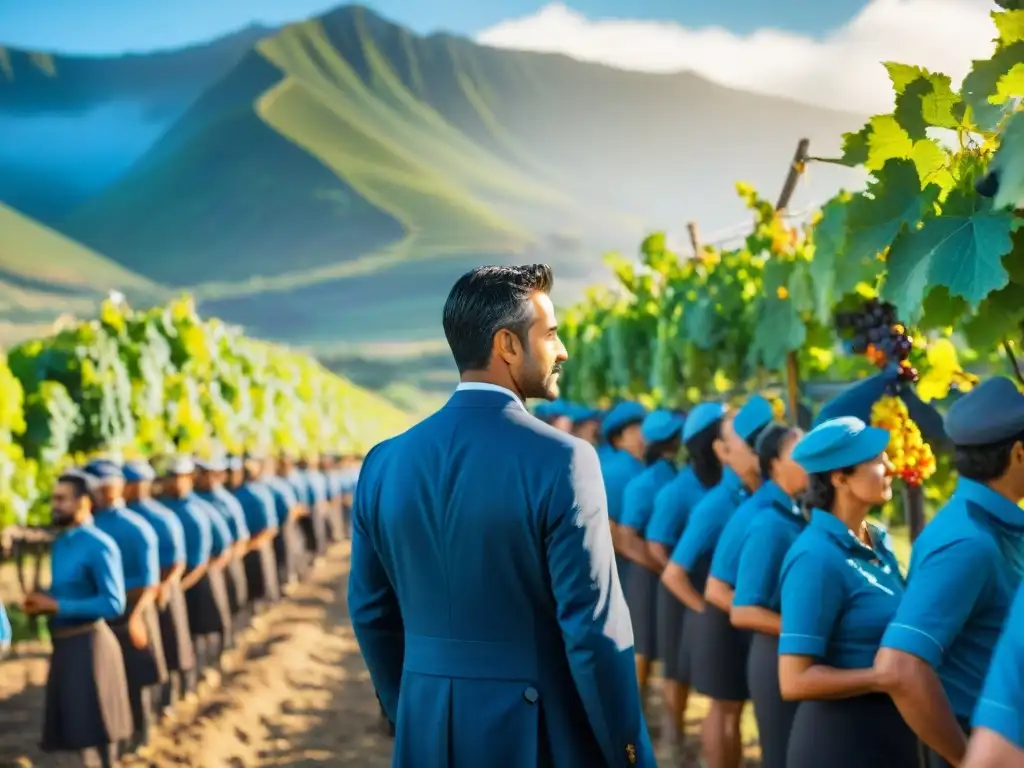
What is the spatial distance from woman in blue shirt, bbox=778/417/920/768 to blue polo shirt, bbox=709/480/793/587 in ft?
3.17

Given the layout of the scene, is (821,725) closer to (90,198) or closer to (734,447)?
(734,447)

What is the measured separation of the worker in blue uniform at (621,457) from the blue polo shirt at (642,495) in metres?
0.42

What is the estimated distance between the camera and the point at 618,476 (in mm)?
7965

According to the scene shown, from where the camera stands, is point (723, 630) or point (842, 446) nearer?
point (842, 446)

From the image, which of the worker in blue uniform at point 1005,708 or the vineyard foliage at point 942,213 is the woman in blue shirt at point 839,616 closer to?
the vineyard foliage at point 942,213

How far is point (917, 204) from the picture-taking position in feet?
7.47

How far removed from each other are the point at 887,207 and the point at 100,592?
473 centimetres

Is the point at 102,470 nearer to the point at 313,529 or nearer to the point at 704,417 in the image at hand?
the point at 704,417

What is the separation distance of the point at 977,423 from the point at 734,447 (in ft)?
9.13

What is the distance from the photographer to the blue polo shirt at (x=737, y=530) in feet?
14.5

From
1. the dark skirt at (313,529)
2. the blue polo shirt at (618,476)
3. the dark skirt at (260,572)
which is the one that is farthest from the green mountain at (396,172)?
the blue polo shirt at (618,476)

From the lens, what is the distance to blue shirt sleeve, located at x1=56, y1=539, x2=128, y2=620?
6062mm

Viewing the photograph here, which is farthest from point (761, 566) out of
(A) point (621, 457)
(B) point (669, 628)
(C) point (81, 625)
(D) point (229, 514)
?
(D) point (229, 514)

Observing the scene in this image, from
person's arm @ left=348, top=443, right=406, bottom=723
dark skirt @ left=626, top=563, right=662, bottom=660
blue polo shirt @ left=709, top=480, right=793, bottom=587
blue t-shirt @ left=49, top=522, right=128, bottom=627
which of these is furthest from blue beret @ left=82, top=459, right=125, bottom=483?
person's arm @ left=348, top=443, right=406, bottom=723
